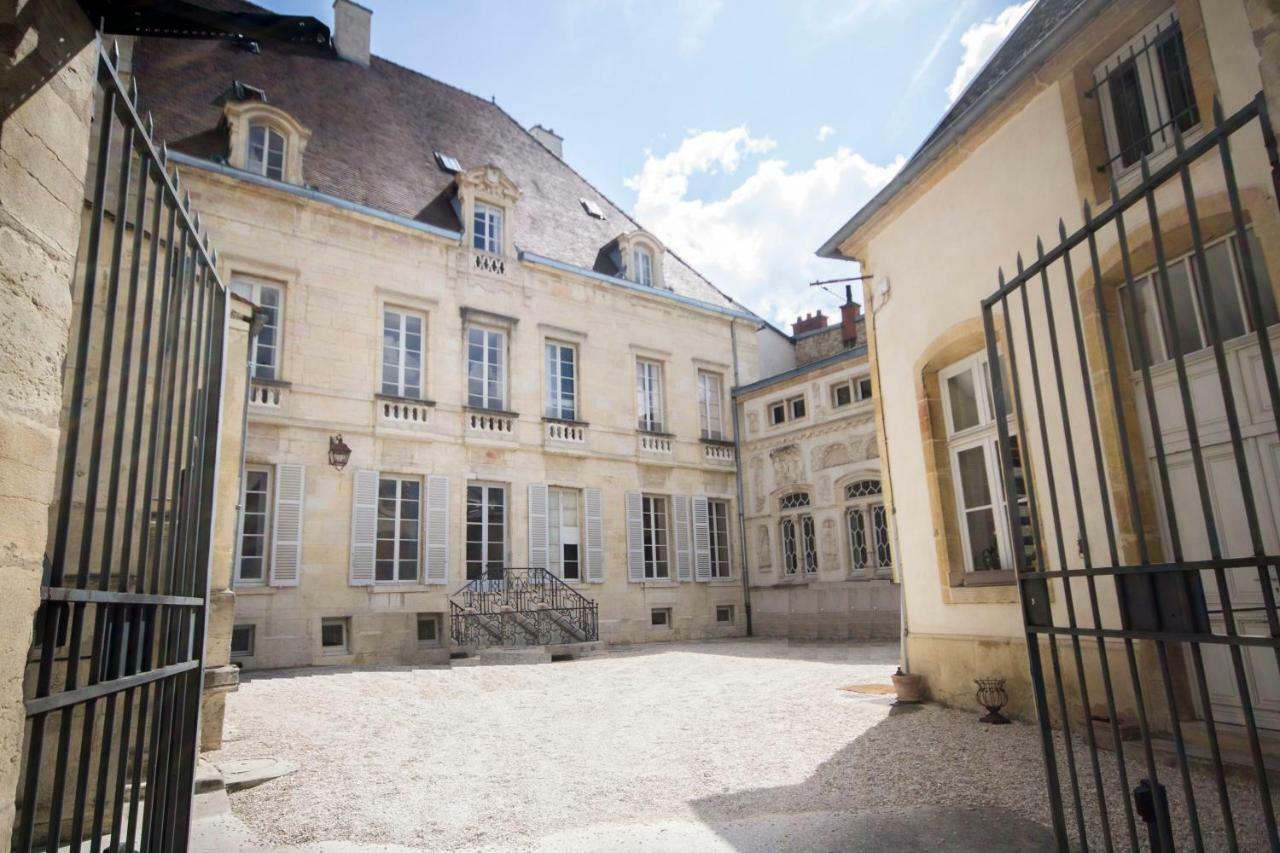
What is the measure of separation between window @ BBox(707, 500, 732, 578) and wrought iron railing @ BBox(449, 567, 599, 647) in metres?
3.51

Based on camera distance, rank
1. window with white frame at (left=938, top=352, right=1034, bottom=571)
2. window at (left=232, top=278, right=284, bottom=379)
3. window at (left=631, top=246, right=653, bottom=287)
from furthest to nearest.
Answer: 1. window at (left=631, top=246, right=653, bottom=287)
2. window at (left=232, top=278, right=284, bottom=379)
3. window with white frame at (left=938, top=352, right=1034, bottom=571)

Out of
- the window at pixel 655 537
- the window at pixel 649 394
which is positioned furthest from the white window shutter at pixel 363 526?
the window at pixel 649 394

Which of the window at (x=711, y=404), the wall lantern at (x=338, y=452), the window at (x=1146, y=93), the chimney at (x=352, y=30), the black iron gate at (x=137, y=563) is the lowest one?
the black iron gate at (x=137, y=563)

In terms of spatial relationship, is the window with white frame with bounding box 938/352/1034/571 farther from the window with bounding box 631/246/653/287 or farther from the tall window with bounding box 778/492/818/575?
the window with bounding box 631/246/653/287

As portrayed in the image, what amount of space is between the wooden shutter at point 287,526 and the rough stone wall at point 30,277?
10.5 metres

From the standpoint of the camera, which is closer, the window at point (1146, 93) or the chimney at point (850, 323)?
the window at point (1146, 93)

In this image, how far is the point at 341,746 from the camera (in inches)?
221

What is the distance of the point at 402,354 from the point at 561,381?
3.16m

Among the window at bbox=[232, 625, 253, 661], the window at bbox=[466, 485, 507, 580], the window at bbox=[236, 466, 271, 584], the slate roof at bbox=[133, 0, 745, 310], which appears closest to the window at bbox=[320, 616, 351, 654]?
the window at bbox=[232, 625, 253, 661]

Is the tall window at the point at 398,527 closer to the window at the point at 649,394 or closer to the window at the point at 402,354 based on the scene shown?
the window at the point at 402,354

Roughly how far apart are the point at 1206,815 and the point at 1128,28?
4.53 metres

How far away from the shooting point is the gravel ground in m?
3.89

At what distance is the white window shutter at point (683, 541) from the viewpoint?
1562 cm

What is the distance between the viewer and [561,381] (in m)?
15.2
